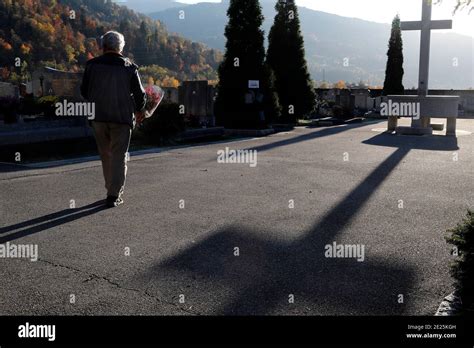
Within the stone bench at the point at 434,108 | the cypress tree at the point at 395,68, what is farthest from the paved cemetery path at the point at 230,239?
the cypress tree at the point at 395,68

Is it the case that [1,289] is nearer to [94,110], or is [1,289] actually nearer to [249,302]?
[249,302]

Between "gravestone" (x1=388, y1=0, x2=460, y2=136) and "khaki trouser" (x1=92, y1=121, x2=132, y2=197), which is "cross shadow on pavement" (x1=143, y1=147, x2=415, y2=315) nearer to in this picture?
"khaki trouser" (x1=92, y1=121, x2=132, y2=197)

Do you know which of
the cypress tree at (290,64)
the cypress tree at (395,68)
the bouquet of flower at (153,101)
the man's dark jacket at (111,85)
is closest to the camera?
the man's dark jacket at (111,85)

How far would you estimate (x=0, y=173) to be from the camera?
328 inches

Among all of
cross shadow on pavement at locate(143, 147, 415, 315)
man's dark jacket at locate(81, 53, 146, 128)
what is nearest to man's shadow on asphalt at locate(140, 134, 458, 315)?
cross shadow on pavement at locate(143, 147, 415, 315)

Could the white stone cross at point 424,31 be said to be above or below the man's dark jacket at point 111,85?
above

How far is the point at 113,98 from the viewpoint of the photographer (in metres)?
5.95

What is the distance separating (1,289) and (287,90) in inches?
862

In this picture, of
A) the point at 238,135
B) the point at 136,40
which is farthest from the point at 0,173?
the point at 136,40

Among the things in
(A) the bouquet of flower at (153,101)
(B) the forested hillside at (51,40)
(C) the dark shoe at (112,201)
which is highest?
(B) the forested hillside at (51,40)

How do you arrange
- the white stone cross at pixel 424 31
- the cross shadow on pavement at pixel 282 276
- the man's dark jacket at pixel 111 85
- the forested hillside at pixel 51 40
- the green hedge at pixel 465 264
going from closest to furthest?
the green hedge at pixel 465 264 < the cross shadow on pavement at pixel 282 276 < the man's dark jacket at pixel 111 85 < the white stone cross at pixel 424 31 < the forested hillside at pixel 51 40

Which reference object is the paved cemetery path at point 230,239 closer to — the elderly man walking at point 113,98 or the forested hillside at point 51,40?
the elderly man walking at point 113,98

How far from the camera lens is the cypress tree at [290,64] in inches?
959

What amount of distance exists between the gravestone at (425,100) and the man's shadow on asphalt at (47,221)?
1337 centimetres
